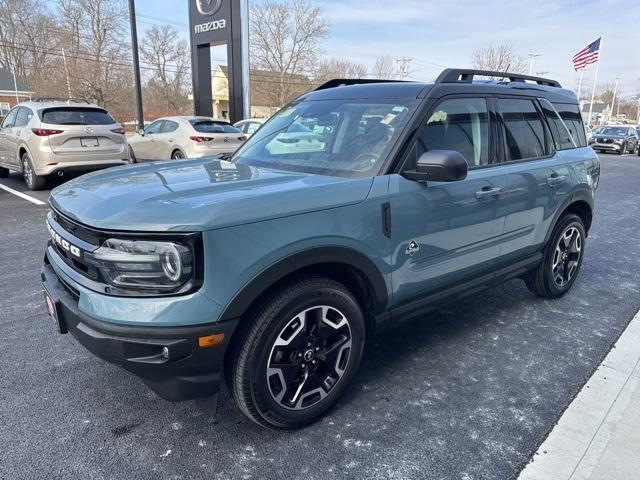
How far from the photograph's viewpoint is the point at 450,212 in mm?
2932

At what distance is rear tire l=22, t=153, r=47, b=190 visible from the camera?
8.97m

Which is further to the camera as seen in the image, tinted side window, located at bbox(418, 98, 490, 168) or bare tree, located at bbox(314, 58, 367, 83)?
bare tree, located at bbox(314, 58, 367, 83)

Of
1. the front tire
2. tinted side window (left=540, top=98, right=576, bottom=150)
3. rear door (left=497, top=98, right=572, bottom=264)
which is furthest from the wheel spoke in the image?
tinted side window (left=540, top=98, right=576, bottom=150)

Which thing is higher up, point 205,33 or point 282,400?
point 205,33

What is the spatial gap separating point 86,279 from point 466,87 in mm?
2567

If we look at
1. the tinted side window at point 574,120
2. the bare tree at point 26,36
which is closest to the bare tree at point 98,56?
the bare tree at point 26,36

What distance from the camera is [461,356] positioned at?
10.9 ft

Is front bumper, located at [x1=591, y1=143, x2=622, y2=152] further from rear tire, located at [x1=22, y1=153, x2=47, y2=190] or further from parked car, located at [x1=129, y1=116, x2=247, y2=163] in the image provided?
rear tire, located at [x1=22, y1=153, x2=47, y2=190]

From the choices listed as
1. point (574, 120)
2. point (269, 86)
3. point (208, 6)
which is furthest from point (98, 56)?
point (574, 120)

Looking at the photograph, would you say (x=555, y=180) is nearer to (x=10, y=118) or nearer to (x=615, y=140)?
(x=10, y=118)

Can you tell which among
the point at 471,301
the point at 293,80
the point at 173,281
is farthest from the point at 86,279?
the point at 293,80

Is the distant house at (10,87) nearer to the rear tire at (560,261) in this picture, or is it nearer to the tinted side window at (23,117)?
the tinted side window at (23,117)

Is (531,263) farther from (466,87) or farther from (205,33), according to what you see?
(205,33)

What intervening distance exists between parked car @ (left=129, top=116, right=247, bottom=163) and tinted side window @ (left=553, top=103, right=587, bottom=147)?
7.49m
